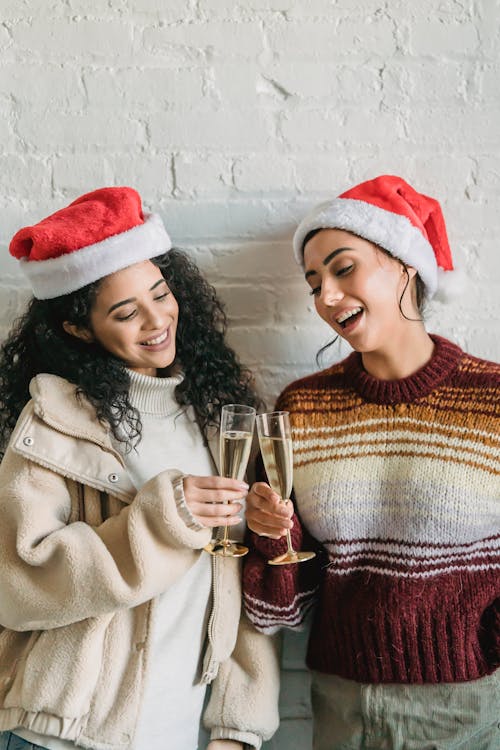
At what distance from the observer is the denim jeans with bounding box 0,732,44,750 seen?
140 cm

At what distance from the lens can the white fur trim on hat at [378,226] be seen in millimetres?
1461

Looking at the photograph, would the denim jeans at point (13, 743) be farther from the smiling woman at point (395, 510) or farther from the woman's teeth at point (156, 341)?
the woman's teeth at point (156, 341)

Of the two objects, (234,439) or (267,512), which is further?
(267,512)

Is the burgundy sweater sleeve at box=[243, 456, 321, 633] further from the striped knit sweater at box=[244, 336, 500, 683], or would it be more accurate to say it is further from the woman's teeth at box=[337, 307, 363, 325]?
the woman's teeth at box=[337, 307, 363, 325]

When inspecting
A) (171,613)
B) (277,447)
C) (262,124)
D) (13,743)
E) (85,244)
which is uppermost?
(262,124)

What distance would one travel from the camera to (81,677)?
54.7 inches

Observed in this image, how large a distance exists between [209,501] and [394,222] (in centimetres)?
60

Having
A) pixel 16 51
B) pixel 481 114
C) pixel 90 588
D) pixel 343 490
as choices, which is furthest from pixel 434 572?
pixel 16 51

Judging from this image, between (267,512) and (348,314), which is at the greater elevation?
(348,314)

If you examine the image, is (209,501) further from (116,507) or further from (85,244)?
(85,244)

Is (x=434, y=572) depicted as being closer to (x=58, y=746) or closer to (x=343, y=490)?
(x=343, y=490)

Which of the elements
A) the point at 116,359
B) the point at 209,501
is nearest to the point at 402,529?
the point at 209,501

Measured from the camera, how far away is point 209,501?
4.50ft

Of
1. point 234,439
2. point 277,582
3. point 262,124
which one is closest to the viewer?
point 234,439
